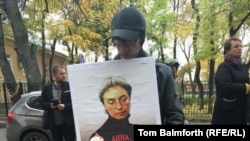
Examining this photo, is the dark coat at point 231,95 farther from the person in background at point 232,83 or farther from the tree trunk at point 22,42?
the tree trunk at point 22,42

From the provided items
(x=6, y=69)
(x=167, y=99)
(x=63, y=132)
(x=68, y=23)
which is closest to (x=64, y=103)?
(x=63, y=132)

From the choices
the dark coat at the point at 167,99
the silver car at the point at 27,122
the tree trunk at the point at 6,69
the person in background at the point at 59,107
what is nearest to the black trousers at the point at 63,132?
the person in background at the point at 59,107

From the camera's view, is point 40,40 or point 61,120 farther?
point 40,40

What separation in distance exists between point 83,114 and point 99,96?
129mm

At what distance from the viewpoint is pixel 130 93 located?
185cm

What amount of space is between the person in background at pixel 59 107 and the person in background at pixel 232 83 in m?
2.34

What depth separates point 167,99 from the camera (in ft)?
6.06

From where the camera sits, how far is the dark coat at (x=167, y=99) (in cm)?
184

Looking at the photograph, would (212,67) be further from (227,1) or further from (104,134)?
(104,134)

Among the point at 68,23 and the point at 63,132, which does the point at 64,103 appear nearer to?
the point at 63,132

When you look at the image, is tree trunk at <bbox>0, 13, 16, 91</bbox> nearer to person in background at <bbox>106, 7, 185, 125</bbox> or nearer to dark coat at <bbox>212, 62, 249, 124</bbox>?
dark coat at <bbox>212, 62, 249, 124</bbox>

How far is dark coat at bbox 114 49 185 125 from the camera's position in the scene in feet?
6.04

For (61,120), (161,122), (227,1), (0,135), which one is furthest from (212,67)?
(161,122)

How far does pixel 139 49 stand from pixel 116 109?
0.33 metres
